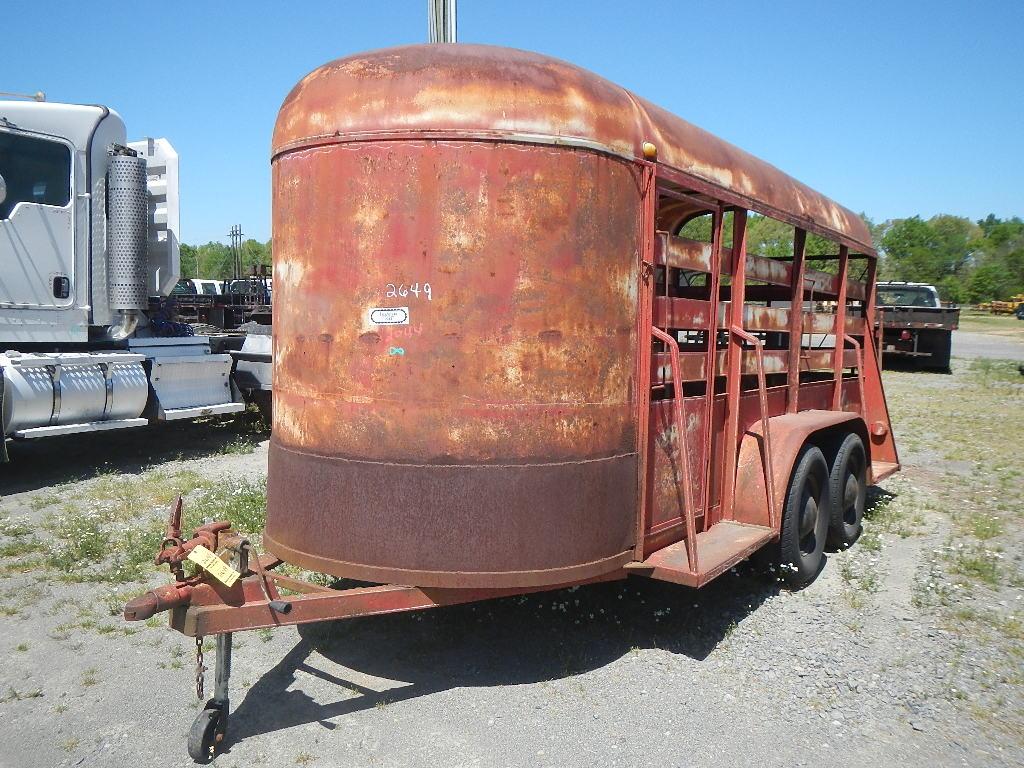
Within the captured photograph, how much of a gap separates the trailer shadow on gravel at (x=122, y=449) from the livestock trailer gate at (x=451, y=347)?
5.38 m

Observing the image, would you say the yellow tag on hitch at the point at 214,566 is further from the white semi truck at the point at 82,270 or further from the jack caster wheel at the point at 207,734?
the white semi truck at the point at 82,270

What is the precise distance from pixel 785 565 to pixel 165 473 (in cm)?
622

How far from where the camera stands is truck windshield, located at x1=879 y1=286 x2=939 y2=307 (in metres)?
23.2

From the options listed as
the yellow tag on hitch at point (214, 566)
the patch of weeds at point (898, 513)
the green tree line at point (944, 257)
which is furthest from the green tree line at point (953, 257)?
the yellow tag on hitch at point (214, 566)

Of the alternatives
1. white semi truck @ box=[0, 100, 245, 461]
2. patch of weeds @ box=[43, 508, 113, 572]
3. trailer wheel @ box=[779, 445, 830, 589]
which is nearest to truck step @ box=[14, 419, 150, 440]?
white semi truck @ box=[0, 100, 245, 461]

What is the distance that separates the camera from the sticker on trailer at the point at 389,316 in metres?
3.56

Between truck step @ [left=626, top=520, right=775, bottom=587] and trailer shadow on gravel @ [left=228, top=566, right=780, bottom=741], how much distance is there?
540 millimetres

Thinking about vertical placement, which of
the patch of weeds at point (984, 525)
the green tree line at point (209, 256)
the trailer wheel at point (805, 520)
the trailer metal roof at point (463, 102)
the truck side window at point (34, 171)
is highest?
the green tree line at point (209, 256)

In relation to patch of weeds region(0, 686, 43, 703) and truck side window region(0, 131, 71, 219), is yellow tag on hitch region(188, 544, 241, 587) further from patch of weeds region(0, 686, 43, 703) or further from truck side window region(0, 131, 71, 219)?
truck side window region(0, 131, 71, 219)

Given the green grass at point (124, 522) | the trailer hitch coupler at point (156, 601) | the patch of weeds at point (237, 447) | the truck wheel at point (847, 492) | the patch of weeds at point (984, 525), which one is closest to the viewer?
the trailer hitch coupler at point (156, 601)

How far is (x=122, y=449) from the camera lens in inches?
382

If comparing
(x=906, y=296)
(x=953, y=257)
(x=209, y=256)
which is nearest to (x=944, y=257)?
(x=953, y=257)

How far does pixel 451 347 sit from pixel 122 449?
761 cm

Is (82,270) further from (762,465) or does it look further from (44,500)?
(762,465)
